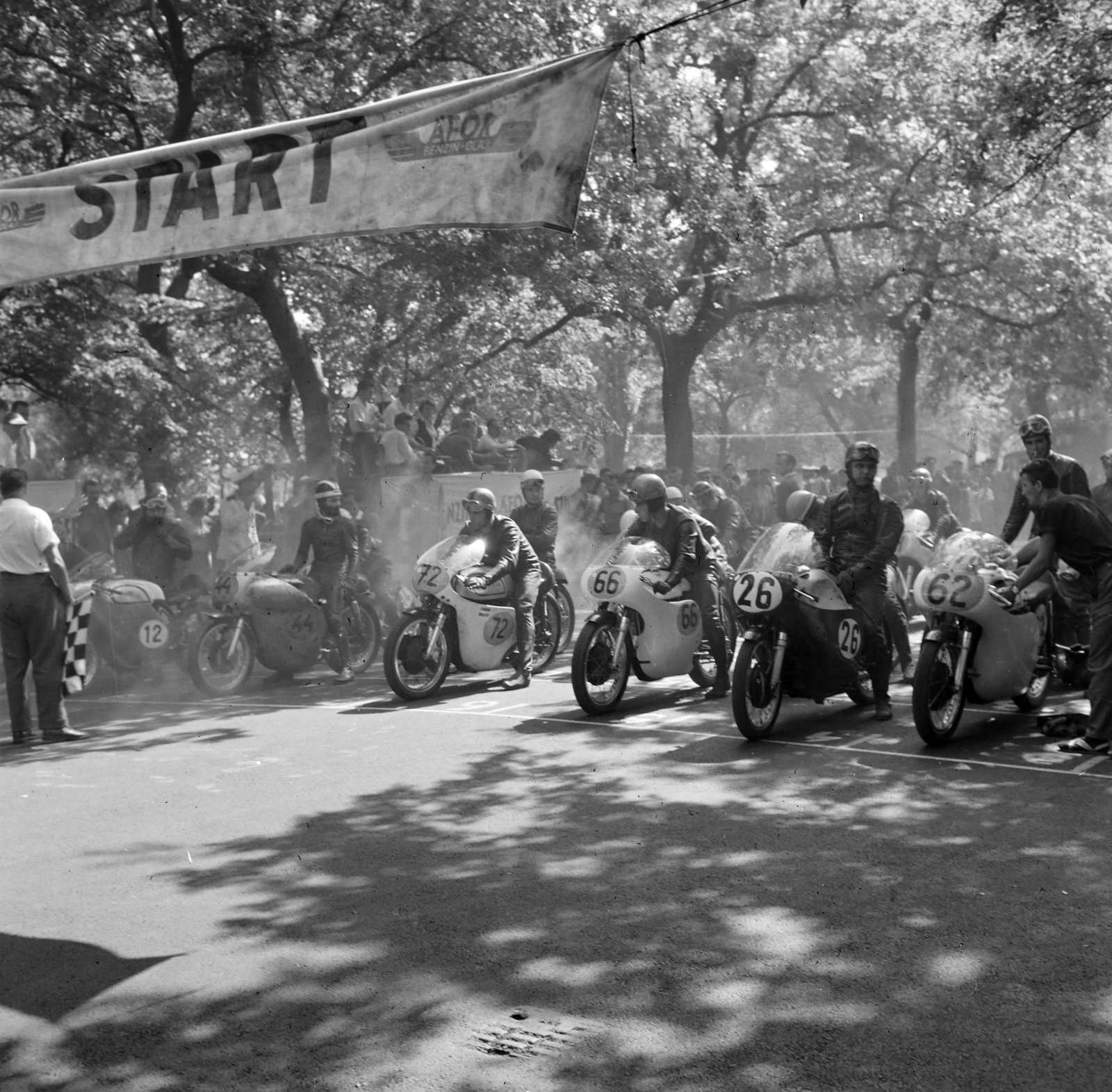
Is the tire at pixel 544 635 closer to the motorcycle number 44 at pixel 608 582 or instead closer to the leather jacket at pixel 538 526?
the leather jacket at pixel 538 526

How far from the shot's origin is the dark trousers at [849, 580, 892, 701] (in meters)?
9.94

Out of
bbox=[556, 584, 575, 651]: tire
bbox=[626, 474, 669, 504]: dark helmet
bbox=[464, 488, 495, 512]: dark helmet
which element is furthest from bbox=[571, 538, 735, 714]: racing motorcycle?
bbox=[556, 584, 575, 651]: tire

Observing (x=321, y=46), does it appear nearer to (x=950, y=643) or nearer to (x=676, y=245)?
(x=676, y=245)

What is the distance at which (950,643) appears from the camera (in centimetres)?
886

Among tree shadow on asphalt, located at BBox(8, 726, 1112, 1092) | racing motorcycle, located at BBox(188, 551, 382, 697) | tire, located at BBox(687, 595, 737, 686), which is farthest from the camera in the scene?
racing motorcycle, located at BBox(188, 551, 382, 697)

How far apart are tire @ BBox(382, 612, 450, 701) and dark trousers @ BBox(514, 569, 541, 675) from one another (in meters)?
0.70

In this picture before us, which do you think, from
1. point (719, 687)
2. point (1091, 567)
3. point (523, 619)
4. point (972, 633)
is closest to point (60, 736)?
point (523, 619)

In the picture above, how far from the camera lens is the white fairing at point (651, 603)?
10.8 metres

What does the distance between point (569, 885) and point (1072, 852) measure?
2229 millimetres

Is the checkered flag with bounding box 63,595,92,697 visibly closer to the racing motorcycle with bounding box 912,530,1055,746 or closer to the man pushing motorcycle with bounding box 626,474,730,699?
the man pushing motorcycle with bounding box 626,474,730,699

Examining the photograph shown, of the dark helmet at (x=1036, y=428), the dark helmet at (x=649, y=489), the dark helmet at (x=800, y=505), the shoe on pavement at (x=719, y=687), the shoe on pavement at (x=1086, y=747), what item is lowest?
the shoe on pavement at (x=1086, y=747)

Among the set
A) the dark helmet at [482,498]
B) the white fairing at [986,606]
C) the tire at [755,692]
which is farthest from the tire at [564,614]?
the white fairing at [986,606]

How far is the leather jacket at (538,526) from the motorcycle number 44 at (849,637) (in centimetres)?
515

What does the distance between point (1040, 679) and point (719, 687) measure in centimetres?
247
